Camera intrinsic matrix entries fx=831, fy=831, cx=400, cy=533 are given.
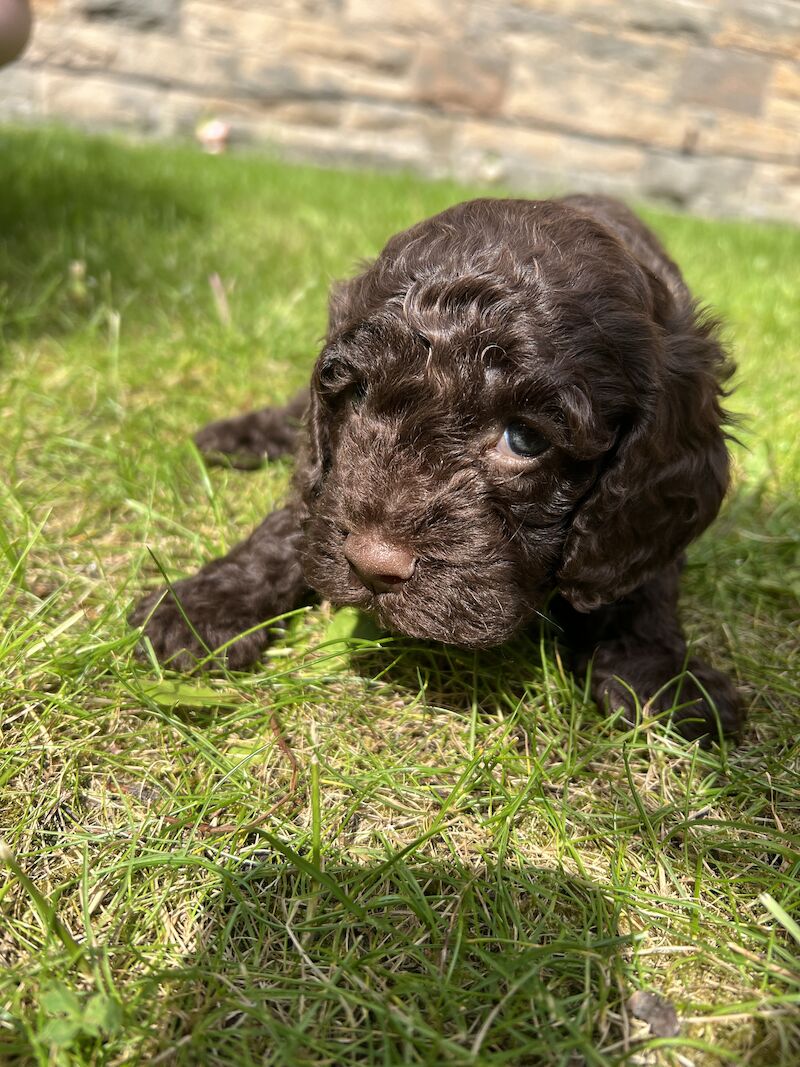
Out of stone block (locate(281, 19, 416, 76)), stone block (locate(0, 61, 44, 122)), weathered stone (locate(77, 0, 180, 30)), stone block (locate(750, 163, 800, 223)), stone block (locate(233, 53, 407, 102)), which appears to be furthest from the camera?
stone block (locate(750, 163, 800, 223))

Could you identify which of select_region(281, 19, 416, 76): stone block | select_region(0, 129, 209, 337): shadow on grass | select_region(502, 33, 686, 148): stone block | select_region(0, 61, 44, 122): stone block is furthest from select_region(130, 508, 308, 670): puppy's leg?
select_region(502, 33, 686, 148): stone block

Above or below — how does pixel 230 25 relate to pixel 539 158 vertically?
above

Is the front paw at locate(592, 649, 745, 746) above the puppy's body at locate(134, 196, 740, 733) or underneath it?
underneath

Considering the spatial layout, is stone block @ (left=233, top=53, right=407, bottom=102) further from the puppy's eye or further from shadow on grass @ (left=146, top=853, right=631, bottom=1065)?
shadow on grass @ (left=146, top=853, right=631, bottom=1065)

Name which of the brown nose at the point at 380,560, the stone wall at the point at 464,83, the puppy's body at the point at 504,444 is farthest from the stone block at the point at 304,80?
the brown nose at the point at 380,560

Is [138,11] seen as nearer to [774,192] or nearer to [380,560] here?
[774,192]

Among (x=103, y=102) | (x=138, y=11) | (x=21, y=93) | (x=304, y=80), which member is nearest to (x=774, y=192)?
(x=304, y=80)
